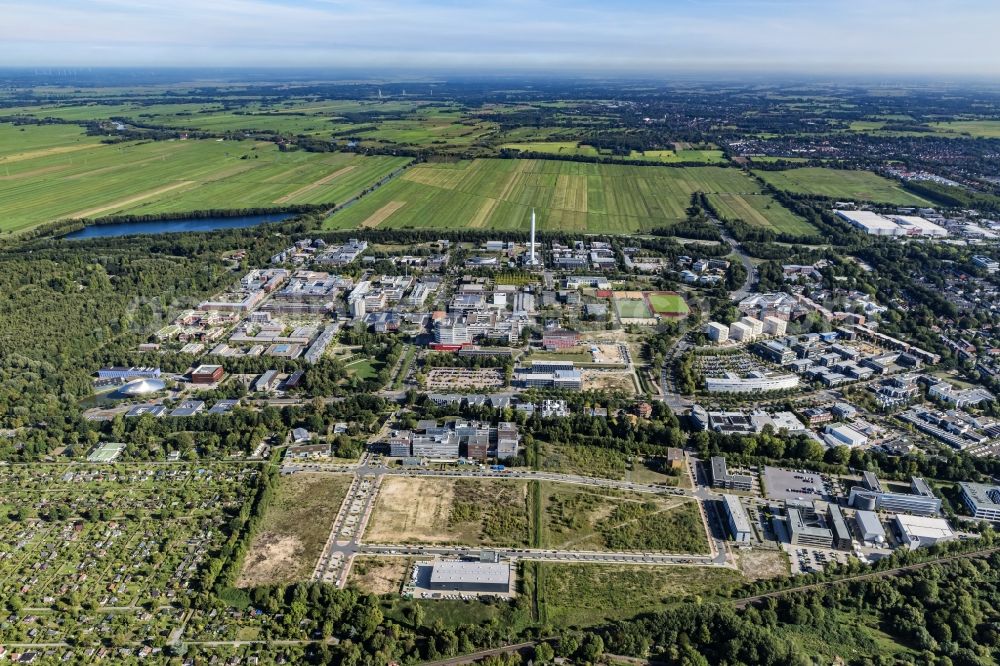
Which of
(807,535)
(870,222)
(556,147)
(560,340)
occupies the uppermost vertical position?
(556,147)

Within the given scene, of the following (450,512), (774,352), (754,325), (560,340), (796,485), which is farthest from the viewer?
(754,325)

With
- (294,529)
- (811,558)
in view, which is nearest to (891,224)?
(811,558)

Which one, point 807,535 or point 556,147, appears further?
point 556,147

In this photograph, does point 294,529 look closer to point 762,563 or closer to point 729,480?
point 762,563

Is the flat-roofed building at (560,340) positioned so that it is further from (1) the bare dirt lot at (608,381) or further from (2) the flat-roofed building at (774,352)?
(2) the flat-roofed building at (774,352)

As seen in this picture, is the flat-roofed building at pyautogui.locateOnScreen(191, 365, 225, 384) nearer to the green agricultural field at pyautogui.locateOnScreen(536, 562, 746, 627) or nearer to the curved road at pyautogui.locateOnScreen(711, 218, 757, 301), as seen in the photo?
the green agricultural field at pyautogui.locateOnScreen(536, 562, 746, 627)
